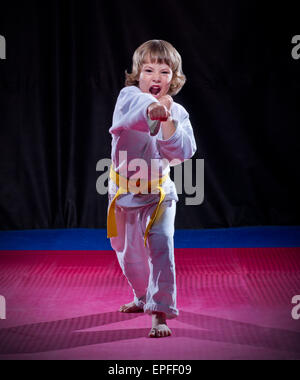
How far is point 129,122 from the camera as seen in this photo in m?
2.19

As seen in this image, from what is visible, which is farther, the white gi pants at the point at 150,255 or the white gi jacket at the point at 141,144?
the white gi pants at the point at 150,255

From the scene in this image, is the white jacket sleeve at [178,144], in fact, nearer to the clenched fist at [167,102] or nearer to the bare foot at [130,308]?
the clenched fist at [167,102]

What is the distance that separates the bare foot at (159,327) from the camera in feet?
7.41

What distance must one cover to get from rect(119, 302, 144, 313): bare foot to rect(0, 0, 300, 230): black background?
210 cm

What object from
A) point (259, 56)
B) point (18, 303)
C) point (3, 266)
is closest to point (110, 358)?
point (18, 303)

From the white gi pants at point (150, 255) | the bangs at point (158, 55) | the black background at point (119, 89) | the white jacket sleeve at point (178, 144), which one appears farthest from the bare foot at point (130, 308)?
the black background at point (119, 89)

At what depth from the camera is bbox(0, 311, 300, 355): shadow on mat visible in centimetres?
218

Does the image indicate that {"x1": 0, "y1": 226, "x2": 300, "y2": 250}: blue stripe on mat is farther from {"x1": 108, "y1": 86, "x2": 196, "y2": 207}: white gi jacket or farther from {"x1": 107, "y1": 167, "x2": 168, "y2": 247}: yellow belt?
{"x1": 108, "y1": 86, "x2": 196, "y2": 207}: white gi jacket

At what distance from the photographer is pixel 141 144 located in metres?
2.38

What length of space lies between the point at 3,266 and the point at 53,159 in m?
1.47

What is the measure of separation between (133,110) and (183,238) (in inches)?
89.4

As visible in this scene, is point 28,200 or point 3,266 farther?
point 28,200

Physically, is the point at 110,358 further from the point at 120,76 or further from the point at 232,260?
the point at 120,76

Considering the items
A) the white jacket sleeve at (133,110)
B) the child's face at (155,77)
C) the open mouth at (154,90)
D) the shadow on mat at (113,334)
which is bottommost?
the shadow on mat at (113,334)
